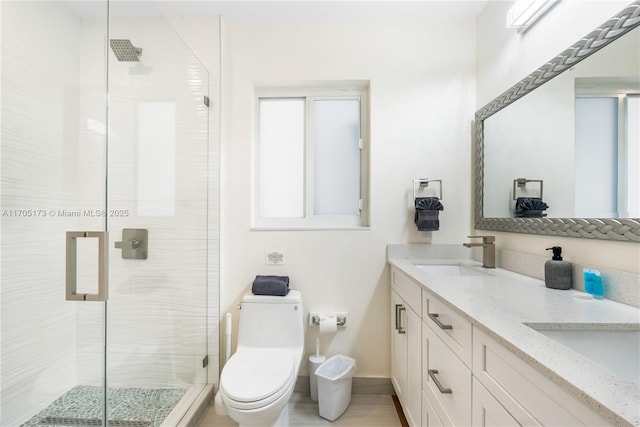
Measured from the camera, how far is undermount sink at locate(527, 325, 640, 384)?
77cm

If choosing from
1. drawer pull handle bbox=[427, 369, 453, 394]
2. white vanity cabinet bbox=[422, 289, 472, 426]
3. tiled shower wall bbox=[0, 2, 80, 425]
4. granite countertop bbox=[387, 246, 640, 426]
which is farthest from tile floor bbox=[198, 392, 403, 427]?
granite countertop bbox=[387, 246, 640, 426]

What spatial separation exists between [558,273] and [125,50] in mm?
2254

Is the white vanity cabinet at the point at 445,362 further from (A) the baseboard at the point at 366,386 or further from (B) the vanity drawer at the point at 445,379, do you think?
(A) the baseboard at the point at 366,386

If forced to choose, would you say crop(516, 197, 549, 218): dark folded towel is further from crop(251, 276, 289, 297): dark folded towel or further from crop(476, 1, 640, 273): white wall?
crop(251, 276, 289, 297): dark folded towel

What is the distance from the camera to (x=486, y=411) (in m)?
0.79

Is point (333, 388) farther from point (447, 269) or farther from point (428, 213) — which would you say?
point (428, 213)

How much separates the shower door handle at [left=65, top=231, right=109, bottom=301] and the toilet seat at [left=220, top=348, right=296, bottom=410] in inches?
26.4

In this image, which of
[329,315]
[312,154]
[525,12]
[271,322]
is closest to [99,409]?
[271,322]

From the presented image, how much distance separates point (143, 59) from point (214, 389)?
2047 millimetres

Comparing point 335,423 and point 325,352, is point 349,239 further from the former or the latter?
point 335,423

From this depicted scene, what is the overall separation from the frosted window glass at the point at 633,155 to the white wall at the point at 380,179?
3.30ft

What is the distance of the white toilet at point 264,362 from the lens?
123 cm

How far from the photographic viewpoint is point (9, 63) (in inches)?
46.1

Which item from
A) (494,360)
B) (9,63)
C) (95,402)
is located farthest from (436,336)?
(9,63)
